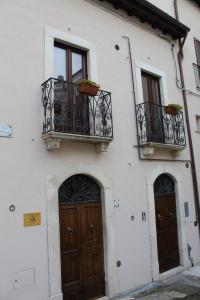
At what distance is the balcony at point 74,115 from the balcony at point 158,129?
106 cm

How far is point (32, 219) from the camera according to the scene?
532cm

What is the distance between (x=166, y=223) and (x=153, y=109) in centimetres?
298

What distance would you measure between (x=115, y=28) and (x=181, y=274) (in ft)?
21.2

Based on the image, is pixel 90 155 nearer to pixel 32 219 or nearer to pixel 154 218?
pixel 32 219

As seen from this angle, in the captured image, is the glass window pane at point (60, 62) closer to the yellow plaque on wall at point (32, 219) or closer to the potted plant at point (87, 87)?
the potted plant at point (87, 87)

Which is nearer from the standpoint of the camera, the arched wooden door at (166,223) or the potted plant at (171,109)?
the arched wooden door at (166,223)

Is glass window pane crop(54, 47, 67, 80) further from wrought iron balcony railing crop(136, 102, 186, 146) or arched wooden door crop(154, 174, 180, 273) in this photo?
arched wooden door crop(154, 174, 180, 273)

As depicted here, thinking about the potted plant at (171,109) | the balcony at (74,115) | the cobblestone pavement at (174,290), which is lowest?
the cobblestone pavement at (174,290)

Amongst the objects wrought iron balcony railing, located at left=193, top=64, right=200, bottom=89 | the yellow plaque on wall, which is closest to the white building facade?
the yellow plaque on wall

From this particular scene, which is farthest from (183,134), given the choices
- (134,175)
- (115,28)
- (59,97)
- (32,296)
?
(32,296)

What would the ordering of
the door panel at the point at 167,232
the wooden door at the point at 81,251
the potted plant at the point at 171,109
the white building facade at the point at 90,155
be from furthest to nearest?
the potted plant at the point at 171,109
the door panel at the point at 167,232
the wooden door at the point at 81,251
the white building facade at the point at 90,155

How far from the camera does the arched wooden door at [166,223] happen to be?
7715 millimetres

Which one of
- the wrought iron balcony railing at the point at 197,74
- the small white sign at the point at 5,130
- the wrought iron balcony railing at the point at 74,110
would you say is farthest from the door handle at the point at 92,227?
the wrought iron balcony railing at the point at 197,74

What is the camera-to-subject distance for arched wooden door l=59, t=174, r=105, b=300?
5797 mm
